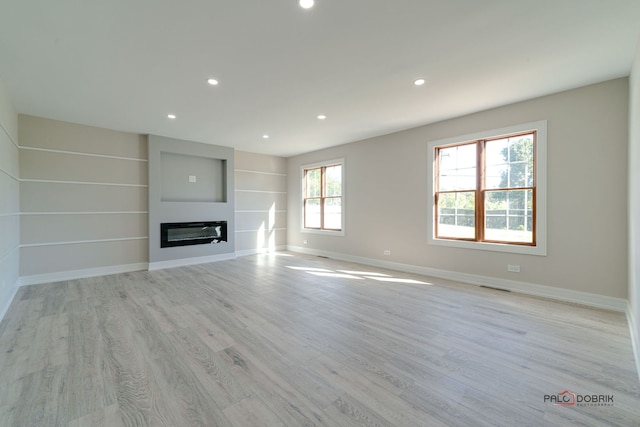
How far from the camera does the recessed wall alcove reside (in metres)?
5.71

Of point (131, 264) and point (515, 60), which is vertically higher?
point (515, 60)

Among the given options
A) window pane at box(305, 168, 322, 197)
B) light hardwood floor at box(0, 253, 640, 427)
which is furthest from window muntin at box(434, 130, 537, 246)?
window pane at box(305, 168, 322, 197)

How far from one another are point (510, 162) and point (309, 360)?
416 cm

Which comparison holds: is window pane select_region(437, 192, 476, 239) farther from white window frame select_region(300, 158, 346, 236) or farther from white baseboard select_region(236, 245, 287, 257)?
white baseboard select_region(236, 245, 287, 257)

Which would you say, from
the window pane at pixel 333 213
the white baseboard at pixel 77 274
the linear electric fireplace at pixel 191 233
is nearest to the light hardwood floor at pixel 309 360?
the white baseboard at pixel 77 274

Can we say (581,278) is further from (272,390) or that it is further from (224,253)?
(224,253)

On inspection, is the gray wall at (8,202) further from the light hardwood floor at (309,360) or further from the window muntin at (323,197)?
the window muntin at (323,197)

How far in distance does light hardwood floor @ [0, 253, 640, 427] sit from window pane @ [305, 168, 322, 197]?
155 inches

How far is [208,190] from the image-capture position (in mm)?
6730

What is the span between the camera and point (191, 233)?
20.6ft

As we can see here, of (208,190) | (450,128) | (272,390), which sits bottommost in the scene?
(272,390)

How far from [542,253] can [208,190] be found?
6.74m

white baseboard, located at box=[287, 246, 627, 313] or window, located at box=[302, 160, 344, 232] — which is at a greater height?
window, located at box=[302, 160, 344, 232]

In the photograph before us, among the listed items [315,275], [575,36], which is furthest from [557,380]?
[315,275]
